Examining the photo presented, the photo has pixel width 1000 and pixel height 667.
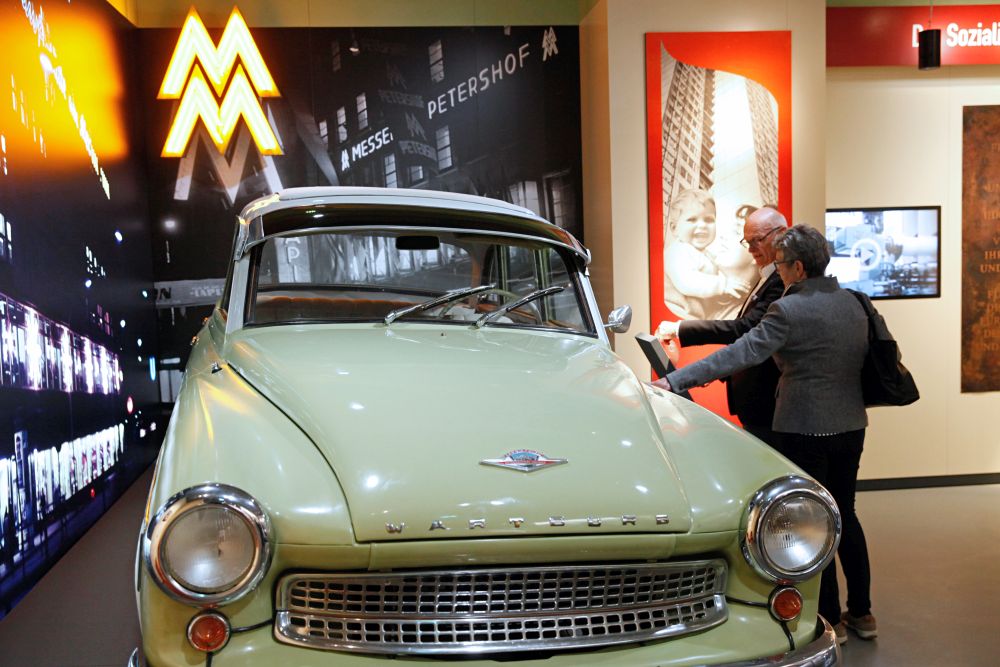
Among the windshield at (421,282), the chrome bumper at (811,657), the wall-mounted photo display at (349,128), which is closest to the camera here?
the chrome bumper at (811,657)

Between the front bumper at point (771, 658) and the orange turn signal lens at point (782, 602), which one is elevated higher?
the orange turn signal lens at point (782, 602)

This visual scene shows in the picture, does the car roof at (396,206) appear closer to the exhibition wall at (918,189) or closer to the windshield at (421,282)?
the windshield at (421,282)

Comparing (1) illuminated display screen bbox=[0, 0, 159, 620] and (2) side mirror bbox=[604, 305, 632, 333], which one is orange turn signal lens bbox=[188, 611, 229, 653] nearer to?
(2) side mirror bbox=[604, 305, 632, 333]

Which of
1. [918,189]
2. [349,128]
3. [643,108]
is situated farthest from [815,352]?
[349,128]

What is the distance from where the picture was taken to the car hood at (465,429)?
1.93 meters

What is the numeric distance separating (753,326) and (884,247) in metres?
3.16

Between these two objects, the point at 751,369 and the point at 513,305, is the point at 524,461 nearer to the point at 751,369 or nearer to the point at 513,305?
the point at 513,305

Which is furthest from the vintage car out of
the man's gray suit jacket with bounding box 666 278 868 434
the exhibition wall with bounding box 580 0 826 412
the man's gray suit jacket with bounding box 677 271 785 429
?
the exhibition wall with bounding box 580 0 826 412

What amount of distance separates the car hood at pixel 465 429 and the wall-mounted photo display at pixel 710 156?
3.50m

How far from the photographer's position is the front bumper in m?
1.85

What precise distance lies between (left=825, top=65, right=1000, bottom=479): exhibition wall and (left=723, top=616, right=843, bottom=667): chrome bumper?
4799mm

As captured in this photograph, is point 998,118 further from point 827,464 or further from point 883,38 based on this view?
point 827,464

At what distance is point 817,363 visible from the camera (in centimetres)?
347

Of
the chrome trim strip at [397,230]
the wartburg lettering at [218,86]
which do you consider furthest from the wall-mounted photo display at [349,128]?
the chrome trim strip at [397,230]
